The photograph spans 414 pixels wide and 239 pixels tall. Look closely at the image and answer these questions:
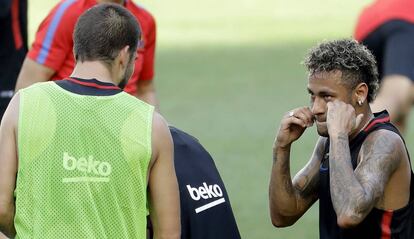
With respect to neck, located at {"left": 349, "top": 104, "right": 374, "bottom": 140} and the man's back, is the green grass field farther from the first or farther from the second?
the man's back

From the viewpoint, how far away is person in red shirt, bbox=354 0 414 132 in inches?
307

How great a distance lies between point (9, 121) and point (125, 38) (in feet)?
1.74

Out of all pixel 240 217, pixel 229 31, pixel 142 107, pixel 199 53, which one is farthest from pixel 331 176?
pixel 229 31

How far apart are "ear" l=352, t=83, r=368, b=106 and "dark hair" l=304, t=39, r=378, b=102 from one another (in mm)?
18

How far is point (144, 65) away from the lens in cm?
688

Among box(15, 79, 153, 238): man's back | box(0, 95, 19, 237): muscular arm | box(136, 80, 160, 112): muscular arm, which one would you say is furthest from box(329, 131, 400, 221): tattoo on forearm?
box(136, 80, 160, 112): muscular arm

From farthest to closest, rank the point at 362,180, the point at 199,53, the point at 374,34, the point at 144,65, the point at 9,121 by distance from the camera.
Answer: the point at 199,53 → the point at 374,34 → the point at 144,65 → the point at 362,180 → the point at 9,121

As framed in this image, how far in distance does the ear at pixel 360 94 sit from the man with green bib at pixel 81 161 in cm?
92

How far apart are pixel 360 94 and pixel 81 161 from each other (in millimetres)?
1263

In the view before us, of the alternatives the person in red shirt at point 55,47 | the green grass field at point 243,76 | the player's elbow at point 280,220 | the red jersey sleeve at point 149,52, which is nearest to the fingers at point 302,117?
the player's elbow at point 280,220

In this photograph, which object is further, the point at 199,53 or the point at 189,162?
the point at 199,53

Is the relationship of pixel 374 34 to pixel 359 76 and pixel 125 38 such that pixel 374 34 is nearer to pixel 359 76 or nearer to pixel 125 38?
pixel 359 76

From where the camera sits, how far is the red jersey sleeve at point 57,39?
6.34m

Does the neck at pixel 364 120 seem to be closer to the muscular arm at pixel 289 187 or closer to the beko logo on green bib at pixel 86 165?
the muscular arm at pixel 289 187
